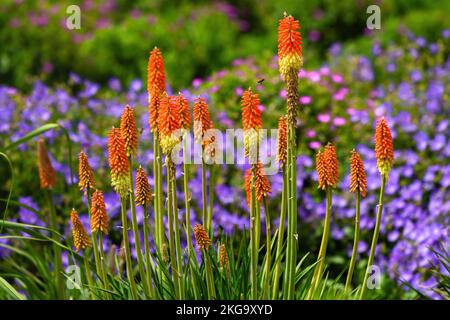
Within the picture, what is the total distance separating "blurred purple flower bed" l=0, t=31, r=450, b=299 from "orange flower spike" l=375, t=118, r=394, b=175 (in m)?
1.38

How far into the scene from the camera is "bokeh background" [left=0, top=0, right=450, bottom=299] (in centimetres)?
480

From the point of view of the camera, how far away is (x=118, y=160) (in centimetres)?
273

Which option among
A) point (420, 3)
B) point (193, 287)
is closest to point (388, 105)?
point (193, 287)

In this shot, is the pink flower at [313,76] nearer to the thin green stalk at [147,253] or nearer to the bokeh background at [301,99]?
the bokeh background at [301,99]

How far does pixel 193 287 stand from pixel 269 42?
634 centimetres

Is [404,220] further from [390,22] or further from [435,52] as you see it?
[390,22]

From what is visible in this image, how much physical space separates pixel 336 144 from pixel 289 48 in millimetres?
3259

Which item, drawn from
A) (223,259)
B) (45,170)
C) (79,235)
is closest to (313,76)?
(45,170)

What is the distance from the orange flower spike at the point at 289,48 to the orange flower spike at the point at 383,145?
38 centimetres

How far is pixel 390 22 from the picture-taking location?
866cm

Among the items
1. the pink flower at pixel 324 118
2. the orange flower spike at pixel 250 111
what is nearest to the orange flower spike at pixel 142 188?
the orange flower spike at pixel 250 111

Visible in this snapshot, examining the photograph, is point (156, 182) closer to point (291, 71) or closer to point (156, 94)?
point (156, 94)

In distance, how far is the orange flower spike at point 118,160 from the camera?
2705 millimetres

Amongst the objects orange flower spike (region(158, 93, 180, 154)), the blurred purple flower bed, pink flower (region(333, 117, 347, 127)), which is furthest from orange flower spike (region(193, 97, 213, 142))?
pink flower (region(333, 117, 347, 127))
